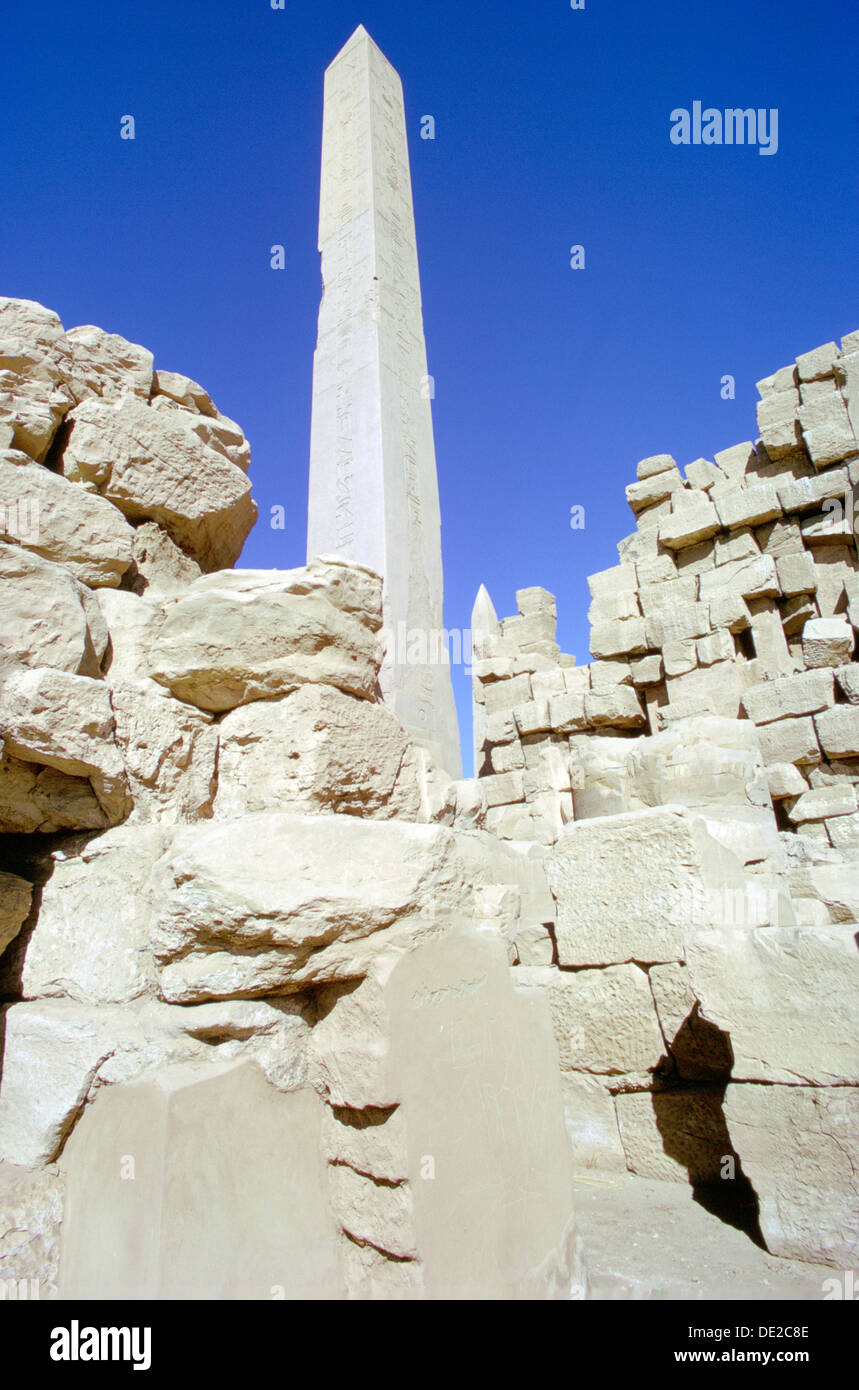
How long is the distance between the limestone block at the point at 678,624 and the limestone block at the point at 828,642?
2.83 feet

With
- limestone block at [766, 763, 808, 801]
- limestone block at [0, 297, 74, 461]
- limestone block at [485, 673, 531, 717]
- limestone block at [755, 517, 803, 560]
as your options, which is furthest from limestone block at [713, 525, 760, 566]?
limestone block at [0, 297, 74, 461]

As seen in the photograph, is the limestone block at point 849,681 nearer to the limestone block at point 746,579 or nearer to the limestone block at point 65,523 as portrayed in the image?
the limestone block at point 746,579

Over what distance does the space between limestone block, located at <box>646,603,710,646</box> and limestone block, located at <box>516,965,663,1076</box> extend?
435 centimetres

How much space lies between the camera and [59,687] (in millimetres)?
1637

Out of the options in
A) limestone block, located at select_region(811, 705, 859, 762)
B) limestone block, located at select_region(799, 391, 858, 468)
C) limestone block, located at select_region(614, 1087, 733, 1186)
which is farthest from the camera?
limestone block, located at select_region(799, 391, 858, 468)

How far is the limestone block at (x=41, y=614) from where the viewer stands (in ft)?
5.50

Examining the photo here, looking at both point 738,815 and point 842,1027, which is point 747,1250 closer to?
point 842,1027

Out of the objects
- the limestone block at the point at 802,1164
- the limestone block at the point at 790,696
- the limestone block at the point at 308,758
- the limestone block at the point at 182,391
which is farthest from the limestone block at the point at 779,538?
the limestone block at the point at 308,758

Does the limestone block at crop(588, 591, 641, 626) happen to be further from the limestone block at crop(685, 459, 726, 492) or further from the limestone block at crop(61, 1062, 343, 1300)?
the limestone block at crop(61, 1062, 343, 1300)

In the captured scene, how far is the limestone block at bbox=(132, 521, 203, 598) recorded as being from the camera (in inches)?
88.6

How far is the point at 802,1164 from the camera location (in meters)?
2.38

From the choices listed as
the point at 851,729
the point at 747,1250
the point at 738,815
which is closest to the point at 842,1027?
the point at 747,1250

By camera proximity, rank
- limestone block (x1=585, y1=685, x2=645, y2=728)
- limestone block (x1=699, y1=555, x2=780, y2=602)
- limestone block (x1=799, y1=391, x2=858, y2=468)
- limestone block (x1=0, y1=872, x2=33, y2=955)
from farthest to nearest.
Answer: limestone block (x1=585, y1=685, x2=645, y2=728), limestone block (x1=699, y1=555, x2=780, y2=602), limestone block (x1=799, y1=391, x2=858, y2=468), limestone block (x1=0, y1=872, x2=33, y2=955)

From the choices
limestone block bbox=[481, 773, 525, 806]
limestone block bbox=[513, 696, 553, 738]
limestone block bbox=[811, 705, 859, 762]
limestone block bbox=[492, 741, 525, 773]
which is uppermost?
limestone block bbox=[513, 696, 553, 738]
